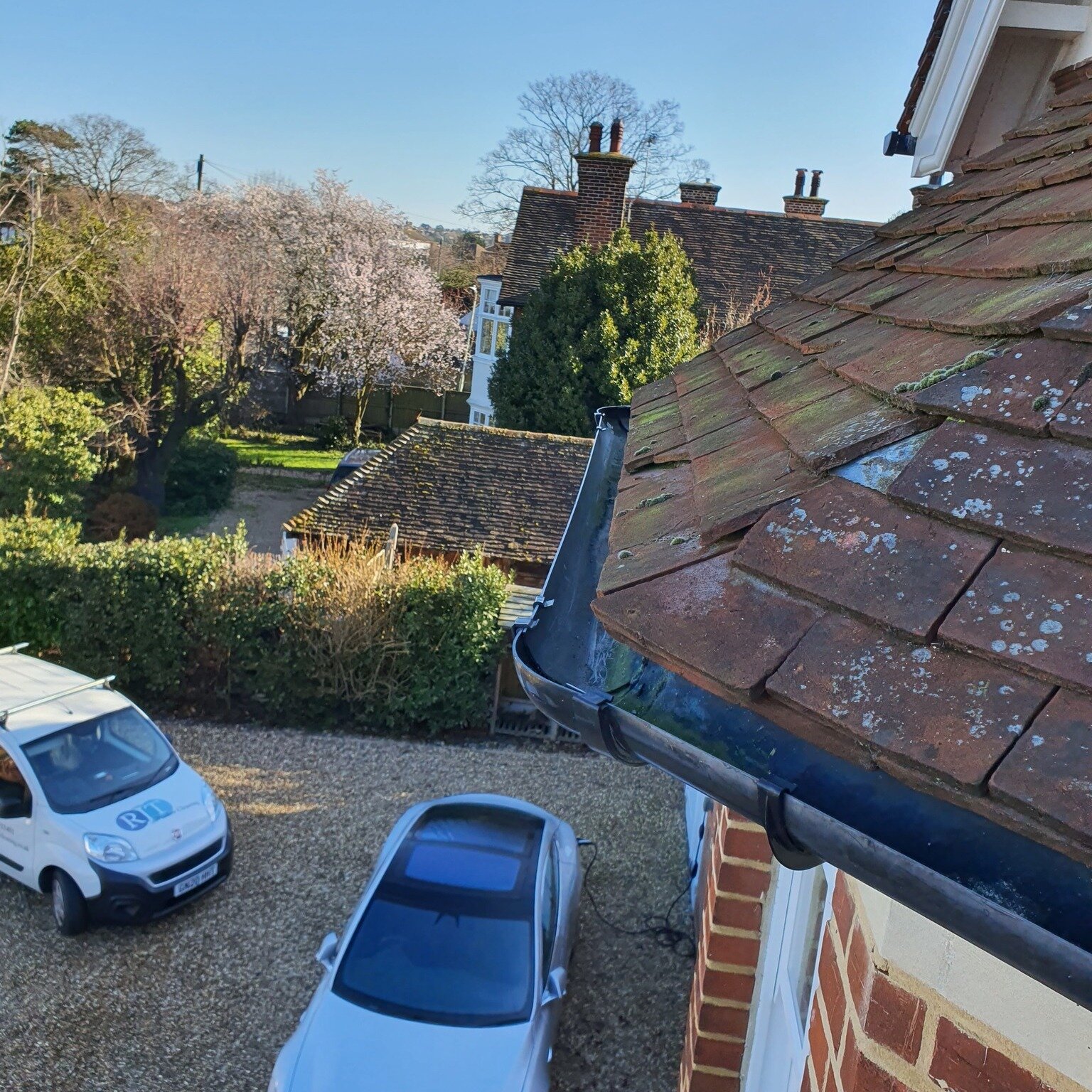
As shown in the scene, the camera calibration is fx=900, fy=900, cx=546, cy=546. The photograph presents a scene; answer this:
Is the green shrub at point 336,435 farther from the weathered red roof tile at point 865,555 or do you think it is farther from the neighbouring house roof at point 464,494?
the weathered red roof tile at point 865,555

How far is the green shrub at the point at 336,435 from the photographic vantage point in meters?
31.3

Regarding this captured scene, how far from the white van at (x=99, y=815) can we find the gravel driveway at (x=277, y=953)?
38 cm

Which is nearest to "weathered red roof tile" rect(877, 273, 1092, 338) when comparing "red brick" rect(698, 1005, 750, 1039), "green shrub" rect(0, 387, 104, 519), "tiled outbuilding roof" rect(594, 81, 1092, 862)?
A: "tiled outbuilding roof" rect(594, 81, 1092, 862)

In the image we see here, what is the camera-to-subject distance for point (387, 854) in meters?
6.71

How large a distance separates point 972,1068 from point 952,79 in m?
4.15

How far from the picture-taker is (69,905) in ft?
24.1

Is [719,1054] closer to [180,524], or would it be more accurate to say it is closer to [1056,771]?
[1056,771]

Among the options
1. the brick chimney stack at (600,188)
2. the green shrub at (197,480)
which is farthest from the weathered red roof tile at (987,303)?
the green shrub at (197,480)

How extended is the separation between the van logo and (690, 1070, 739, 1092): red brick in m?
5.61

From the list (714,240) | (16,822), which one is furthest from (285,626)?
(714,240)

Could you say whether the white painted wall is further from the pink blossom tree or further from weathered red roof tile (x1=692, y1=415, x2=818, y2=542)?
the pink blossom tree

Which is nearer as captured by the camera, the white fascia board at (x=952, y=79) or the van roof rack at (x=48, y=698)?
the white fascia board at (x=952, y=79)

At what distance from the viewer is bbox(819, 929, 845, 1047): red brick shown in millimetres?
1559

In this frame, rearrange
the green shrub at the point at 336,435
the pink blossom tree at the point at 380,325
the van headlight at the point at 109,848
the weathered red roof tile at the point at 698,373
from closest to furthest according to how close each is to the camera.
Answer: the weathered red roof tile at the point at 698,373 → the van headlight at the point at 109,848 → the pink blossom tree at the point at 380,325 → the green shrub at the point at 336,435
